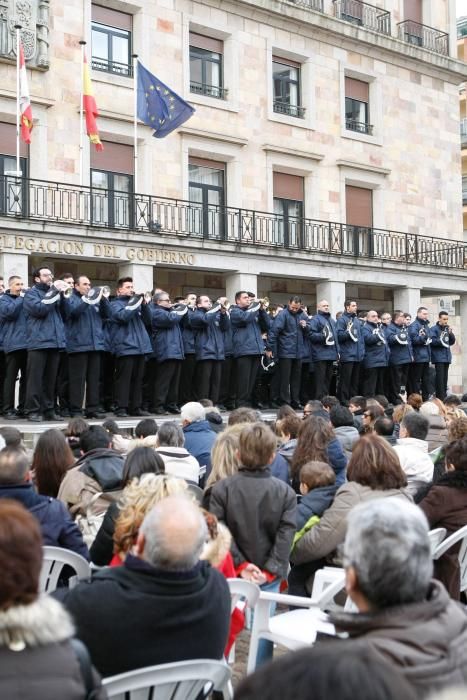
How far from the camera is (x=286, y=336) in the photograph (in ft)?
51.5

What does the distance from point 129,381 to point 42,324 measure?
192 cm

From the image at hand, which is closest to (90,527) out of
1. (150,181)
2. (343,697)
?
(343,697)

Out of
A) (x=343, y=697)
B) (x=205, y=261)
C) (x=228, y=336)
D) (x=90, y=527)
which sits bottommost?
(x=90, y=527)

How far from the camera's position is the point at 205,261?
20.1 meters

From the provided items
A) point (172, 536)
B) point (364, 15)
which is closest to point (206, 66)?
point (364, 15)

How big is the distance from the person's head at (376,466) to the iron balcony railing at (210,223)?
1326 cm

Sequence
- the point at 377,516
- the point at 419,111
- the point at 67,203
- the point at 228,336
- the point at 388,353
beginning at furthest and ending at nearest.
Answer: the point at 419,111 → the point at 67,203 → the point at 388,353 → the point at 228,336 → the point at 377,516

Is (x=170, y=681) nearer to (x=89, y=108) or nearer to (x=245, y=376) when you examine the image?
(x=245, y=376)

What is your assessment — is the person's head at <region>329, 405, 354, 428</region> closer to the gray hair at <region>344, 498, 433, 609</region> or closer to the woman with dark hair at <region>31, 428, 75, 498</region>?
the woman with dark hair at <region>31, 428, 75, 498</region>

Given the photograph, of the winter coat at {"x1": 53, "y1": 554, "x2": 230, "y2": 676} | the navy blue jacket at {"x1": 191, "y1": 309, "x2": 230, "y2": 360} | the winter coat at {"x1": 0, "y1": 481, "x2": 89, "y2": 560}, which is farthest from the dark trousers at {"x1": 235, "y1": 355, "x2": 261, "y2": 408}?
the winter coat at {"x1": 53, "y1": 554, "x2": 230, "y2": 676}

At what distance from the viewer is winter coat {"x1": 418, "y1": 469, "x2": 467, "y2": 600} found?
5.16 meters

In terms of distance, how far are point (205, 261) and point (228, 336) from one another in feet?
18.1

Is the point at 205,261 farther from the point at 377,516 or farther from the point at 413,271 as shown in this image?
the point at 377,516

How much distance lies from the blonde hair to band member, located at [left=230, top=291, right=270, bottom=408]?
35.9ft
